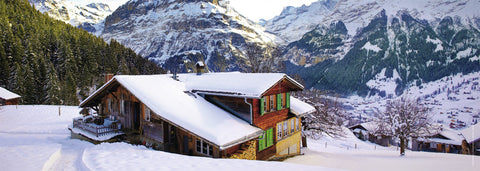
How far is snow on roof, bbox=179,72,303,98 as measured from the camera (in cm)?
1543

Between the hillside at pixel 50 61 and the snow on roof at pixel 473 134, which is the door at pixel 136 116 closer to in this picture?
the snow on roof at pixel 473 134

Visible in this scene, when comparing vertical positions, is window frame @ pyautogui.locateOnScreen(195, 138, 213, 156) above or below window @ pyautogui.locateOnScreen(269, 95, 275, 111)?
below

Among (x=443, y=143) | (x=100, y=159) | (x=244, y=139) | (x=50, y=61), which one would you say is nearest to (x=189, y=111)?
(x=244, y=139)

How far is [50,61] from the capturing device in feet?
229

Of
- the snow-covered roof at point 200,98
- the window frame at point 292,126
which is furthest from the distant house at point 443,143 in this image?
the snow-covered roof at point 200,98

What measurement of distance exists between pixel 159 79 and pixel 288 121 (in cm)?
1061

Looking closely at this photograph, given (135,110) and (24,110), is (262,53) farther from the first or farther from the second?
(24,110)

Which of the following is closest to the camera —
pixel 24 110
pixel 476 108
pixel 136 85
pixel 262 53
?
pixel 136 85

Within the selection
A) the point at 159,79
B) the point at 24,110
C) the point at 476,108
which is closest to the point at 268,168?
the point at 159,79

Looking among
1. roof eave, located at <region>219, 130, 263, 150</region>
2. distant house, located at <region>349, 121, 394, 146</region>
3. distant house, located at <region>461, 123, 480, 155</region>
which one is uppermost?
roof eave, located at <region>219, 130, 263, 150</region>

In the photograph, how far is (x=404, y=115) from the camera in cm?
3034

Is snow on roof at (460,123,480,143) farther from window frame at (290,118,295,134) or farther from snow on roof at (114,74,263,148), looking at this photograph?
snow on roof at (114,74,263,148)

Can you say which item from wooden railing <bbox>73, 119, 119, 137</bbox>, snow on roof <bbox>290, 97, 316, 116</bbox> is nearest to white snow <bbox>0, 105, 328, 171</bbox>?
wooden railing <bbox>73, 119, 119, 137</bbox>

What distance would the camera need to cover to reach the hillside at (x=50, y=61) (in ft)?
182
